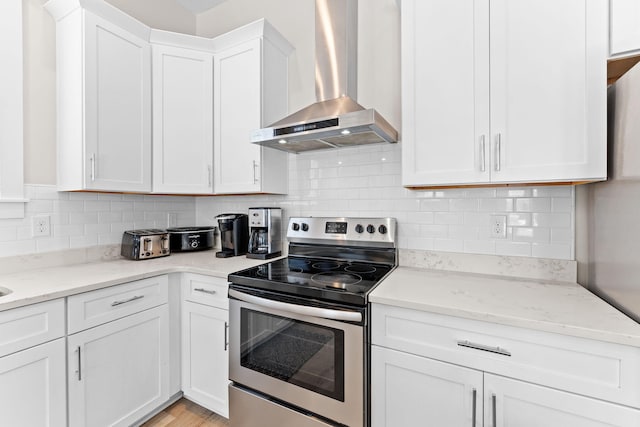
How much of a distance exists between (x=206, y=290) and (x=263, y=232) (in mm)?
564

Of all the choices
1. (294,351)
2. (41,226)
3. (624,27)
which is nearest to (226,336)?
(294,351)

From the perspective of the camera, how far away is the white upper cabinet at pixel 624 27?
105 cm

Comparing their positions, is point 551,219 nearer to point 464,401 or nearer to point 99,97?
point 464,401

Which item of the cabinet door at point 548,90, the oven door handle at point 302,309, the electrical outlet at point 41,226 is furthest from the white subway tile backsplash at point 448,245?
the electrical outlet at point 41,226

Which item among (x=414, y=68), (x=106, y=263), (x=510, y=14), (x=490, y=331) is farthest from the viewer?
(x=106, y=263)

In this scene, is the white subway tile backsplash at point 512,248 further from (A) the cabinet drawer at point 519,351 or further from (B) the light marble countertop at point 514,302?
(A) the cabinet drawer at point 519,351

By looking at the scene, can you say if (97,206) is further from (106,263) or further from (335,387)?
(335,387)

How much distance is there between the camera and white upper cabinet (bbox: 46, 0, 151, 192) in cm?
169

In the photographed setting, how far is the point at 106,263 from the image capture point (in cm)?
191

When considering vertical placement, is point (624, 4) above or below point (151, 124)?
above

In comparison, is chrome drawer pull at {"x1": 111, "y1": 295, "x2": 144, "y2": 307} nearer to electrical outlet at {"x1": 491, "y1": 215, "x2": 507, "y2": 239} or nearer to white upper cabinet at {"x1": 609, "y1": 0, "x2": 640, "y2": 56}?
electrical outlet at {"x1": 491, "y1": 215, "x2": 507, "y2": 239}

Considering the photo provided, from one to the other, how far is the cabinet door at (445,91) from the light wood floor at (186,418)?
5.96ft

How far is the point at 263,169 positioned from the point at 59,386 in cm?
152

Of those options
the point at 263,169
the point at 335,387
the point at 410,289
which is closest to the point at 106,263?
the point at 263,169
